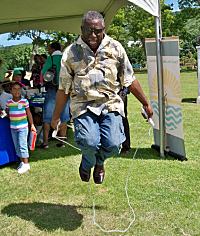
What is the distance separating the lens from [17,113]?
5535 millimetres

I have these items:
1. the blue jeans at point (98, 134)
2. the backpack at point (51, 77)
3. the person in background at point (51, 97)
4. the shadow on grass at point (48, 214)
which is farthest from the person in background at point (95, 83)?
the person in background at point (51, 97)

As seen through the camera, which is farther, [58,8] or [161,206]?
[58,8]

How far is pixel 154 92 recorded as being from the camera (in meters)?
6.33

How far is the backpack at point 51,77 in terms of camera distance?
6727 millimetres

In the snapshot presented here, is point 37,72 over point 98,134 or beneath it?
over

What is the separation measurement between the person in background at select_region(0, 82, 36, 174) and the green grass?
1.10ft

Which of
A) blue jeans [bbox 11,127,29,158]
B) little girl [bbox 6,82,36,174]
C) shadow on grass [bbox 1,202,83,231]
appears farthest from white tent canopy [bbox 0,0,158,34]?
shadow on grass [bbox 1,202,83,231]

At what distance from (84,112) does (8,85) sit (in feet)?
11.2

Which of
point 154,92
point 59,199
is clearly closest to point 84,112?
point 59,199

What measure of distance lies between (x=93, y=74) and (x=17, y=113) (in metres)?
2.52

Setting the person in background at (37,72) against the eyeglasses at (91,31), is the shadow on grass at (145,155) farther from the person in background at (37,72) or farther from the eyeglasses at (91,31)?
the person in background at (37,72)

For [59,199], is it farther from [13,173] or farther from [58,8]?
[58,8]

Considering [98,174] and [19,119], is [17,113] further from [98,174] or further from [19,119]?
[98,174]

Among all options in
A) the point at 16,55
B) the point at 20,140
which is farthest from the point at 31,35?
the point at 20,140
